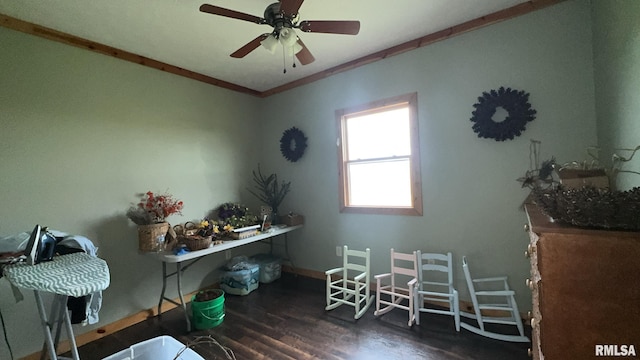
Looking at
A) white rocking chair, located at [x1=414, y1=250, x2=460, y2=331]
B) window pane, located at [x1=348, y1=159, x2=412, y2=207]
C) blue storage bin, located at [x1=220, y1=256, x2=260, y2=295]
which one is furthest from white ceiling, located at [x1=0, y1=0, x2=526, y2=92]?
blue storage bin, located at [x1=220, y1=256, x2=260, y2=295]

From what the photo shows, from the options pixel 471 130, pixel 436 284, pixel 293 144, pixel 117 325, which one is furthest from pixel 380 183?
pixel 117 325

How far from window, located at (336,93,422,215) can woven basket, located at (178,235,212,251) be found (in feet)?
5.07

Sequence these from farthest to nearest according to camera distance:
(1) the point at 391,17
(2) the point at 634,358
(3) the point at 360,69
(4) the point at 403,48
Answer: (3) the point at 360,69 → (4) the point at 403,48 → (1) the point at 391,17 → (2) the point at 634,358

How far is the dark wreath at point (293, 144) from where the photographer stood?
3488 mm

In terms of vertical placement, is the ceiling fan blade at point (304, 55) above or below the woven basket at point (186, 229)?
above

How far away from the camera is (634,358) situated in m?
0.83

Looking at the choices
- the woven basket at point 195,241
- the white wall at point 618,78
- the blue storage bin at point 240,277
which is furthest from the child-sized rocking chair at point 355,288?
the white wall at point 618,78

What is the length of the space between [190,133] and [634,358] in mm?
3547

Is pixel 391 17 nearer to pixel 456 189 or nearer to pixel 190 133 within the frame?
pixel 456 189

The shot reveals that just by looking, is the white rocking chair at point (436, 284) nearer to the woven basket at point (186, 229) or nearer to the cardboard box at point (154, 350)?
the cardboard box at point (154, 350)

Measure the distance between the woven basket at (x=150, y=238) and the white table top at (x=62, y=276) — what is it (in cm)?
93

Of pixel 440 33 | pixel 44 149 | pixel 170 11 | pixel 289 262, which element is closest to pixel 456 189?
pixel 440 33

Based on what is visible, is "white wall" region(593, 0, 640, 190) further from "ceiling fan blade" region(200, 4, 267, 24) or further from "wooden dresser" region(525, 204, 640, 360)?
"ceiling fan blade" region(200, 4, 267, 24)

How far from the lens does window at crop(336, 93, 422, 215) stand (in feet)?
8.89
